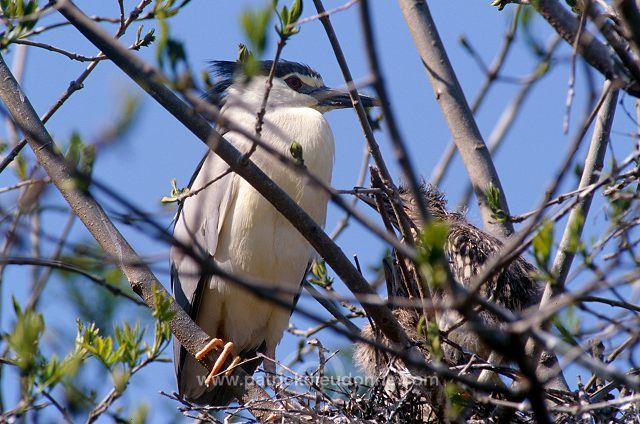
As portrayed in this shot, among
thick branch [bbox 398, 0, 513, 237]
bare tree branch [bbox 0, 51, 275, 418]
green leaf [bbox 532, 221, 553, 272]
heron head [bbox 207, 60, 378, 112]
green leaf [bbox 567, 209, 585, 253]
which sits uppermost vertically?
heron head [bbox 207, 60, 378, 112]

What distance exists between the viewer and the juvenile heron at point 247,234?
352cm

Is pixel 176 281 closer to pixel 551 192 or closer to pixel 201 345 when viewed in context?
pixel 201 345

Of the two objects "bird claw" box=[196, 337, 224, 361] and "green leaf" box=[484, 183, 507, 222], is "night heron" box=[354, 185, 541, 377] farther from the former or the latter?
"green leaf" box=[484, 183, 507, 222]

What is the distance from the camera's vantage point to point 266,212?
349 centimetres

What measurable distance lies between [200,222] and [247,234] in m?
0.25

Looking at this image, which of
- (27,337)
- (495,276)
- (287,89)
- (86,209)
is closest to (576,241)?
(27,337)

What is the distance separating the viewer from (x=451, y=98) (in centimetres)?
333

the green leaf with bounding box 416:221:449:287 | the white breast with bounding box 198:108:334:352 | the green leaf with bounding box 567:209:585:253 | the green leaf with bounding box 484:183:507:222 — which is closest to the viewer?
the green leaf with bounding box 416:221:449:287

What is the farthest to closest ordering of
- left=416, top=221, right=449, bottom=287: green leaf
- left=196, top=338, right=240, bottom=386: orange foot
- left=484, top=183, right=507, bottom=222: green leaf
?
left=196, top=338, right=240, bottom=386: orange foot < left=484, top=183, right=507, bottom=222: green leaf < left=416, top=221, right=449, bottom=287: green leaf

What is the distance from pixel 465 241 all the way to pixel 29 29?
81.3 inches

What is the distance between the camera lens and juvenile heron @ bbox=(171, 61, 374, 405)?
3.52m

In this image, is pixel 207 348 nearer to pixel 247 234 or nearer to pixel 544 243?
pixel 247 234

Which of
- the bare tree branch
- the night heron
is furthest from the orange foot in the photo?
the night heron

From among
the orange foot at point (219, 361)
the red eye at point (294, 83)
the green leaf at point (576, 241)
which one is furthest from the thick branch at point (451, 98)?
the green leaf at point (576, 241)
